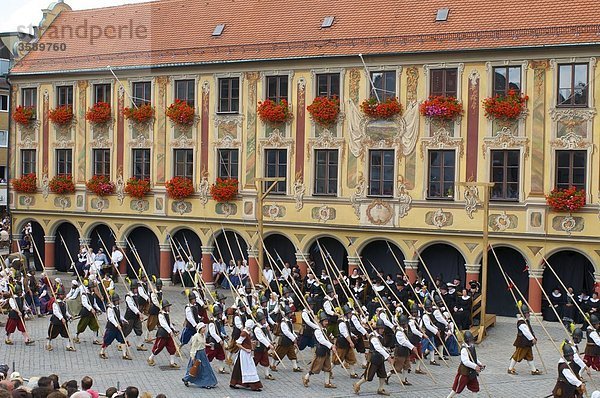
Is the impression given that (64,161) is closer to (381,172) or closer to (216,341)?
(381,172)

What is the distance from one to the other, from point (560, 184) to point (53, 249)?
21.2m

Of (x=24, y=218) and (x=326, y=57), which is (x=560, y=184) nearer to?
(x=326, y=57)

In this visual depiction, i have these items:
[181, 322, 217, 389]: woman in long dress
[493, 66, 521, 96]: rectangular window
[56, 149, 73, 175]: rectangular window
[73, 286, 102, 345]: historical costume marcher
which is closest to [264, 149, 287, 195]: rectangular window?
[493, 66, 521, 96]: rectangular window

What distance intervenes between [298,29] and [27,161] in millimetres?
13412

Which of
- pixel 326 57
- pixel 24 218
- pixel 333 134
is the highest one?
pixel 326 57

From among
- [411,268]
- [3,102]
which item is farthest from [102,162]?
[3,102]

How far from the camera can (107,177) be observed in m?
36.9

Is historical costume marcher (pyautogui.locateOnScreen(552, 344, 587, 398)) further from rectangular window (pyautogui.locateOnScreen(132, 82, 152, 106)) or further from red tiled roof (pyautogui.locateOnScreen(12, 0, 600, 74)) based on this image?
rectangular window (pyautogui.locateOnScreen(132, 82, 152, 106))

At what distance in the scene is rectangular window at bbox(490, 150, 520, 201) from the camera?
29.4m

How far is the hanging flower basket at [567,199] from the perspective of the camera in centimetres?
2795

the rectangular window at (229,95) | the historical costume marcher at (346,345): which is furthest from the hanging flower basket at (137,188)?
the historical costume marcher at (346,345)

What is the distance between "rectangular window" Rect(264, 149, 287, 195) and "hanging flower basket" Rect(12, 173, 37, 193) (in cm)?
1108

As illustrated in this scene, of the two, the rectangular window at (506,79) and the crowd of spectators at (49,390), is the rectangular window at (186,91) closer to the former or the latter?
the rectangular window at (506,79)

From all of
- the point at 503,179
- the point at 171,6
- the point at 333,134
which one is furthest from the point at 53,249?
the point at 503,179
